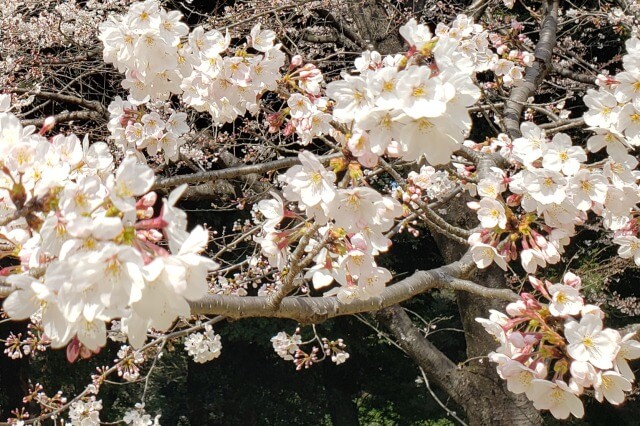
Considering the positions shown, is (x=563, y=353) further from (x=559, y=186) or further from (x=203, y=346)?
(x=203, y=346)

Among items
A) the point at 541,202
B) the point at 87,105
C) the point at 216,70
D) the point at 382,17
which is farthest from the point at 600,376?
the point at 87,105

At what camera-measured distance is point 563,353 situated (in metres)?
1.34

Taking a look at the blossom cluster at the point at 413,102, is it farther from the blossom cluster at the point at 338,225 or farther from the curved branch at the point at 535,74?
the curved branch at the point at 535,74

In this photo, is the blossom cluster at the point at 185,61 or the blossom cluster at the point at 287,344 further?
the blossom cluster at the point at 287,344

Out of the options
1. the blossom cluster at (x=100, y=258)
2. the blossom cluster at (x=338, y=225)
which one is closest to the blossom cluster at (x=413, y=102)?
the blossom cluster at (x=338, y=225)

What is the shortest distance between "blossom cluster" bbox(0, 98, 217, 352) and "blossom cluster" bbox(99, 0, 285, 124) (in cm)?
84

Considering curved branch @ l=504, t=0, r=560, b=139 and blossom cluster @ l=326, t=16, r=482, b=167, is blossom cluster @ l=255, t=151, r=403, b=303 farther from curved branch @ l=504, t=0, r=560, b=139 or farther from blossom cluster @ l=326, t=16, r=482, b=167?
curved branch @ l=504, t=0, r=560, b=139

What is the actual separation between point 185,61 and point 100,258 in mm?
1211

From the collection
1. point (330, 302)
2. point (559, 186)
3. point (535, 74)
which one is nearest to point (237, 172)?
point (330, 302)

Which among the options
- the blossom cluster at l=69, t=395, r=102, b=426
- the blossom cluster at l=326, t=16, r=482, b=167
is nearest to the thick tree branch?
the blossom cluster at l=326, t=16, r=482, b=167

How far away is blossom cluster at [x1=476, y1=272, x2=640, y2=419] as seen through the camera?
1276 mm

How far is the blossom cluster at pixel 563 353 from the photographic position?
128cm

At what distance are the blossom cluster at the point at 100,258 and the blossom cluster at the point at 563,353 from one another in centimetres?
77

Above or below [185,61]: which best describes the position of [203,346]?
below
